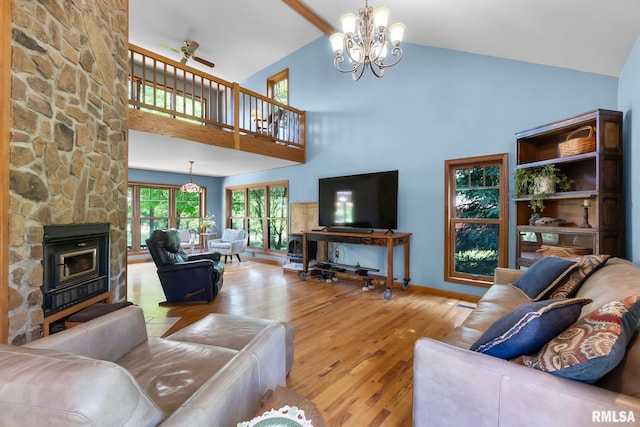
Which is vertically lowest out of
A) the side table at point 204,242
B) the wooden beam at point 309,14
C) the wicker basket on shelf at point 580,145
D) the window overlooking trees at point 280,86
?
the side table at point 204,242

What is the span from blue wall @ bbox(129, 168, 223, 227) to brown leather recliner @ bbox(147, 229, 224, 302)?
407 cm

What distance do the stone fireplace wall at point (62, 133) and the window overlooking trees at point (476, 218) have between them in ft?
13.4

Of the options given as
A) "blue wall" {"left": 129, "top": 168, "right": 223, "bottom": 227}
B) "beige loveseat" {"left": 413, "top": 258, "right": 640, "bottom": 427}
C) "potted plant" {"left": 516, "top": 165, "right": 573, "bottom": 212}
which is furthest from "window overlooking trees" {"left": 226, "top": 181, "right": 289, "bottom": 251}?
"beige loveseat" {"left": 413, "top": 258, "right": 640, "bottom": 427}

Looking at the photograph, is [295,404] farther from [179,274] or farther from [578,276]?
[179,274]

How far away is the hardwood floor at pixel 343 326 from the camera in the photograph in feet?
5.96

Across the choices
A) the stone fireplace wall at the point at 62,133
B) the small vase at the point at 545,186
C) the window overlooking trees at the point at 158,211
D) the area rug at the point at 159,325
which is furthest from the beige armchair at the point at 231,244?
the small vase at the point at 545,186

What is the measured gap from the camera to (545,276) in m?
2.26

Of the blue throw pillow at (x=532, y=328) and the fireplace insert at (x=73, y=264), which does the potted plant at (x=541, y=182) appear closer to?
the blue throw pillow at (x=532, y=328)

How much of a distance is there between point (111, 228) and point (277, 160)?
10.9 ft

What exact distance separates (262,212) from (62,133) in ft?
16.4

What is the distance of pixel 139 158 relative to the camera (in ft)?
17.4

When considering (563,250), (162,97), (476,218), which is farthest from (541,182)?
(162,97)

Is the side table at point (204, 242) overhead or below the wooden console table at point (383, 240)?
below

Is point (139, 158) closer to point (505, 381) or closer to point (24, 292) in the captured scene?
point (24, 292)
